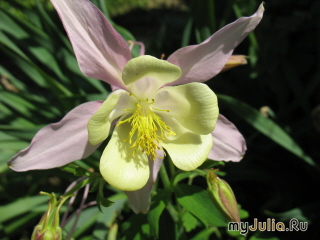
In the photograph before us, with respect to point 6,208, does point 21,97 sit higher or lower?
higher

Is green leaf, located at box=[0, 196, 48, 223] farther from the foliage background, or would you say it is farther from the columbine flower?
the columbine flower

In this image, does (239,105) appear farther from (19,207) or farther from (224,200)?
→ (19,207)

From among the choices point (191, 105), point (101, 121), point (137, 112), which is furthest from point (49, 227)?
point (191, 105)

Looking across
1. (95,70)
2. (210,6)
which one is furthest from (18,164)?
(210,6)

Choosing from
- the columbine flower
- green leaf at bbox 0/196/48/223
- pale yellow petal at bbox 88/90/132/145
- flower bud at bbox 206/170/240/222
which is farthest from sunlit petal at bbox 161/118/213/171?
green leaf at bbox 0/196/48/223

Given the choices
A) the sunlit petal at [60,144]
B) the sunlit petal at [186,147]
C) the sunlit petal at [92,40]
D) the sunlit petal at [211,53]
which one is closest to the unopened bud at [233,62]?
the sunlit petal at [211,53]

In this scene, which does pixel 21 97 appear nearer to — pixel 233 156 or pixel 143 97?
pixel 143 97

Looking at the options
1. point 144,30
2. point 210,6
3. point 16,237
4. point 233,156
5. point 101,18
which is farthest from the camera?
point 144,30

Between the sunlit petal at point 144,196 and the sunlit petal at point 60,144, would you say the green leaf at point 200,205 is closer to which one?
the sunlit petal at point 144,196
